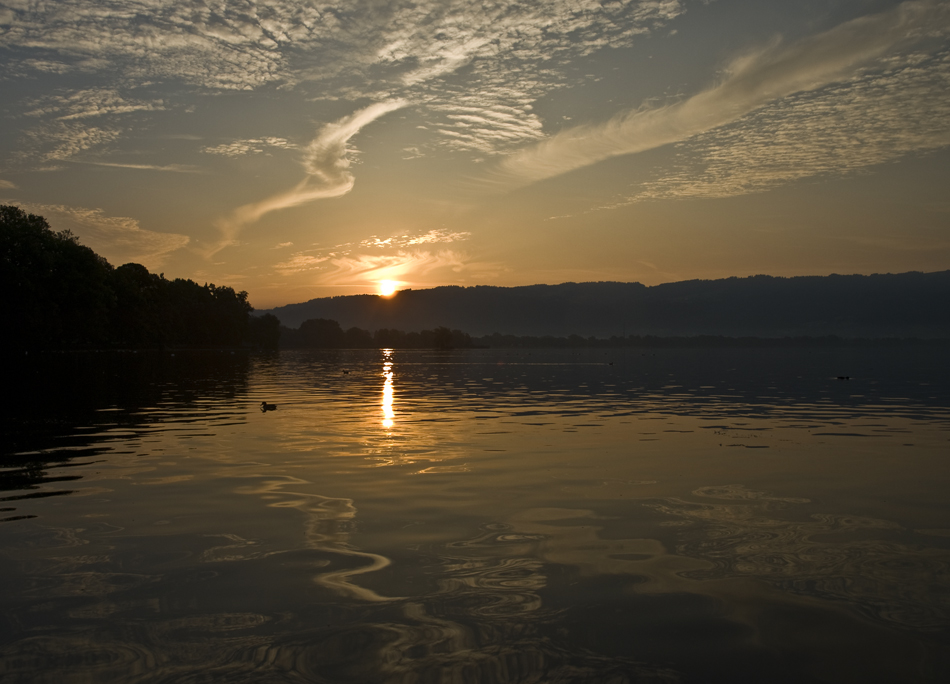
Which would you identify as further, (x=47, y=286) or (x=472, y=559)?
(x=47, y=286)

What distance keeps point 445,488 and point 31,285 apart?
11510 centimetres

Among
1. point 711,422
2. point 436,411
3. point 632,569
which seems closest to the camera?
point 632,569

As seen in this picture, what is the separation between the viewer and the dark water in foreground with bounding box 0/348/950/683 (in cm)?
740

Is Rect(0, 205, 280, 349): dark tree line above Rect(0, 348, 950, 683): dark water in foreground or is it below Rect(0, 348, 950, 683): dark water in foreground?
above

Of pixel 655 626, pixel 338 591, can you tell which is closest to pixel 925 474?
pixel 655 626

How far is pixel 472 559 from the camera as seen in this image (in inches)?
423

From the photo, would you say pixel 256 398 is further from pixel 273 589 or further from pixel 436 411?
pixel 273 589

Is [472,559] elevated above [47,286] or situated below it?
below

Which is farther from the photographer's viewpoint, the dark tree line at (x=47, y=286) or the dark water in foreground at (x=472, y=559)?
the dark tree line at (x=47, y=286)

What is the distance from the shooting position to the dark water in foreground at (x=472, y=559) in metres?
7.40

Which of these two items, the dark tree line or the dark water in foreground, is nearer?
the dark water in foreground

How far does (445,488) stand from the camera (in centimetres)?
1633

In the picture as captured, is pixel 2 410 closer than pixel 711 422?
No

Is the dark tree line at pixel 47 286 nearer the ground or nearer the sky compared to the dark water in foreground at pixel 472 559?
nearer the sky
